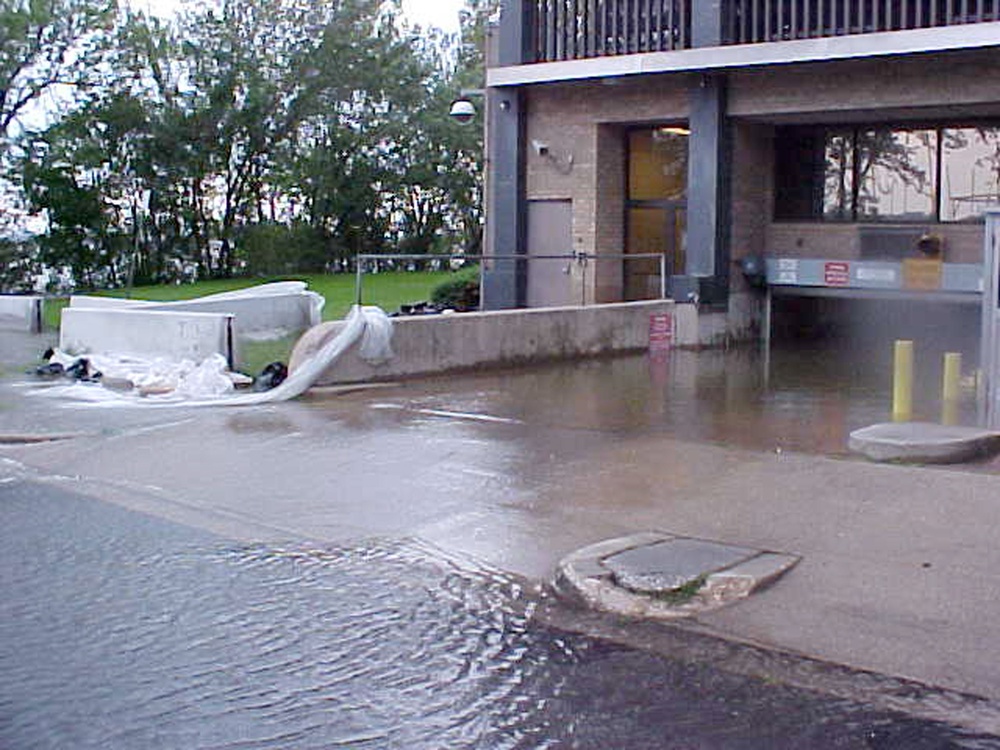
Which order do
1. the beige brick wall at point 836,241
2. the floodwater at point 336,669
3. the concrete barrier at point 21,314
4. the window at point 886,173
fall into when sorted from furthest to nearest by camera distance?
the concrete barrier at point 21,314, the window at point 886,173, the beige brick wall at point 836,241, the floodwater at point 336,669

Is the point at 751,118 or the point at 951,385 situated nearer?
the point at 951,385

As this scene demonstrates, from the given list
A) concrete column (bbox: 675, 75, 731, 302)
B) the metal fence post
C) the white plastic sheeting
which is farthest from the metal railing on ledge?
the white plastic sheeting

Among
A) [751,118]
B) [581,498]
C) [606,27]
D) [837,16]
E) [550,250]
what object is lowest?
[581,498]

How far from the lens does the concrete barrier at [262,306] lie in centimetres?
2120

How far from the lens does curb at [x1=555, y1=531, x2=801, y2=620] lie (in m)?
7.31

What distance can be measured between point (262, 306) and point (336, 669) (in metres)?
16.1

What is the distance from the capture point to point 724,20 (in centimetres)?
2200

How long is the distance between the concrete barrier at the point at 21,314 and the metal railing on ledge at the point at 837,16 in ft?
A: 41.0

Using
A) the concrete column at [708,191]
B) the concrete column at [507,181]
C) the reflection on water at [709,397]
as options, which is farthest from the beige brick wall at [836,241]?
the concrete column at [507,181]

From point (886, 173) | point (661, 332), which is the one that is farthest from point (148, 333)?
point (886, 173)

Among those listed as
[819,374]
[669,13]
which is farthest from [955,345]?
[669,13]

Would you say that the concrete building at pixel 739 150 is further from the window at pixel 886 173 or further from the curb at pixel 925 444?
the curb at pixel 925 444

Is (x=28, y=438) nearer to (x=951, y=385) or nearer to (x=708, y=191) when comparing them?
(x=951, y=385)

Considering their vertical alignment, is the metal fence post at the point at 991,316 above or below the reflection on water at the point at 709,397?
above
